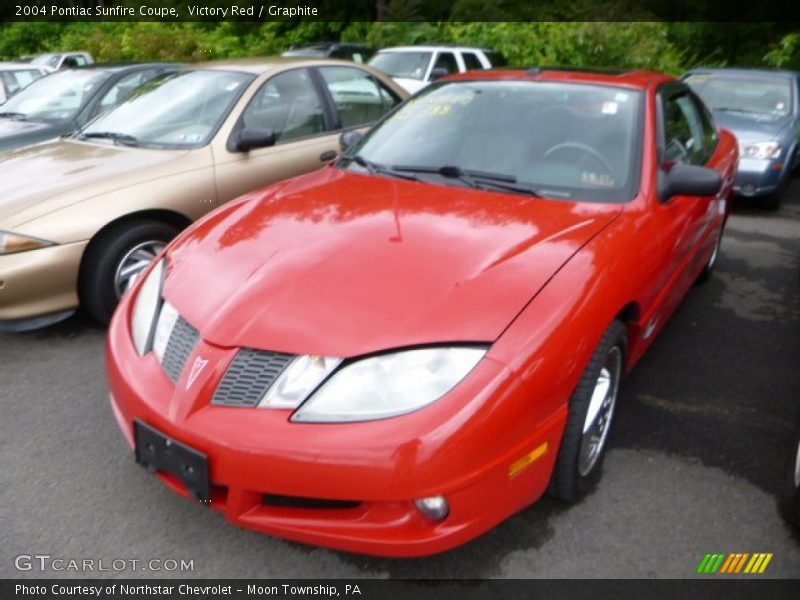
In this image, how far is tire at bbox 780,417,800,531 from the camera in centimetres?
235

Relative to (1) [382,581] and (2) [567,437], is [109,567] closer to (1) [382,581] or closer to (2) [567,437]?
(1) [382,581]

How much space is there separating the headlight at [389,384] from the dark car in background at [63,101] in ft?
17.0

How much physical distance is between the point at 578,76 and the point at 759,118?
4.99m

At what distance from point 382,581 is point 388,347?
809 millimetres

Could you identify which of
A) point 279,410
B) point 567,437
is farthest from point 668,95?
point 279,410

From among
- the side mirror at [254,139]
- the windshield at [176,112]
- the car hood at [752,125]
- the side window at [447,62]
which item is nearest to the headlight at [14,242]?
the windshield at [176,112]

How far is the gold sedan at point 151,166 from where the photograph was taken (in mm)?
3689

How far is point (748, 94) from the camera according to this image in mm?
8031

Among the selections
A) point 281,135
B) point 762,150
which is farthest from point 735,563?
point 762,150

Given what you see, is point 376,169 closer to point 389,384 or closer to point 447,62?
point 389,384

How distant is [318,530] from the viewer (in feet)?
6.63

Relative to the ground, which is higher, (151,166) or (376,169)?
(376,169)

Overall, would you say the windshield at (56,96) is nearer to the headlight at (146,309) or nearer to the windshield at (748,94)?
the headlight at (146,309)

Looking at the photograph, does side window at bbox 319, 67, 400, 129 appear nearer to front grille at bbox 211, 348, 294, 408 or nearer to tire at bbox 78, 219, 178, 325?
tire at bbox 78, 219, 178, 325
